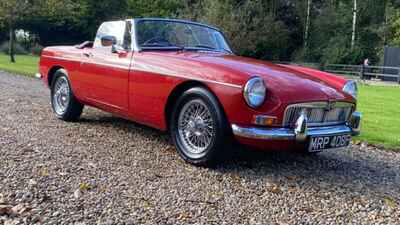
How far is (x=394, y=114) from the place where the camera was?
434 inches

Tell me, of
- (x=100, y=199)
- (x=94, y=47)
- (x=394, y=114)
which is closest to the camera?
(x=100, y=199)

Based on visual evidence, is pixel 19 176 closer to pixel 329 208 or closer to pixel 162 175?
pixel 162 175

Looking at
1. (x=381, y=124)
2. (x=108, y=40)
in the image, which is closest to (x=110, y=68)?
(x=108, y=40)

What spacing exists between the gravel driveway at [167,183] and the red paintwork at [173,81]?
1.61 feet

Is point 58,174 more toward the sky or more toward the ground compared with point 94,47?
more toward the ground

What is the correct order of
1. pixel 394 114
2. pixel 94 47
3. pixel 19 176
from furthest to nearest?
pixel 394 114 → pixel 94 47 → pixel 19 176

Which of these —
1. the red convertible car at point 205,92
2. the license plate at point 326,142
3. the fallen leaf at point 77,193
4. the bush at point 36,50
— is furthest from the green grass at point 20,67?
the bush at point 36,50

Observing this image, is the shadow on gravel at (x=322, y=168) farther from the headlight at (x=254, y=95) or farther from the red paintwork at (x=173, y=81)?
the headlight at (x=254, y=95)

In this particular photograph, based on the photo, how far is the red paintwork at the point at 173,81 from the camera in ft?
15.2

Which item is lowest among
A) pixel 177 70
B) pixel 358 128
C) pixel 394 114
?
pixel 394 114

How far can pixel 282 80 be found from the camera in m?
4.81

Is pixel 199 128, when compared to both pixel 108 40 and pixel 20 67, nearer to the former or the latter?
pixel 108 40

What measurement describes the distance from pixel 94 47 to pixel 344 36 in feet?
132

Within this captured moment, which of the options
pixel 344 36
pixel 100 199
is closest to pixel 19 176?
pixel 100 199
